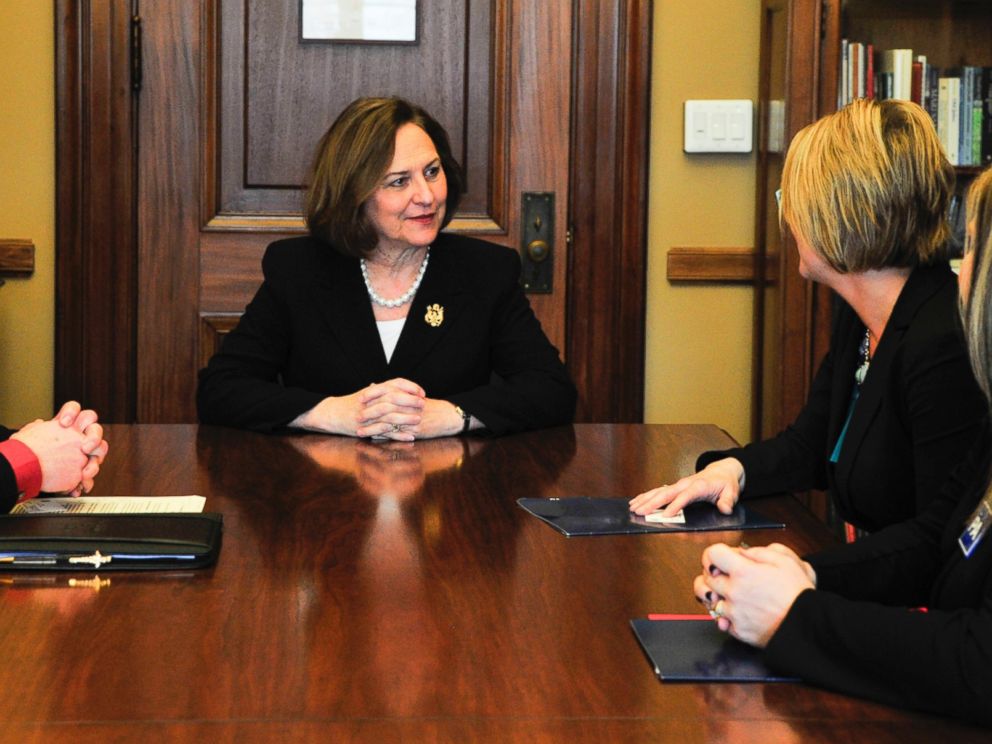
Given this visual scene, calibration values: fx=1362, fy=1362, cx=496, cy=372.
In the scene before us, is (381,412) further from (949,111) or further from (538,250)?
(949,111)

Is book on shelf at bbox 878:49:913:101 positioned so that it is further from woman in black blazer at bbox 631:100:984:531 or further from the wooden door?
woman in black blazer at bbox 631:100:984:531

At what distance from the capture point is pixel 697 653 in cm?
130

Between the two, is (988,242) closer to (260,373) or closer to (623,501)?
(623,501)

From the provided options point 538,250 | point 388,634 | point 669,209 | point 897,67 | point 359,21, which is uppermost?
point 359,21

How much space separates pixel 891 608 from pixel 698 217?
8.59 feet

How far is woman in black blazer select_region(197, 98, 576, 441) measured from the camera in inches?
113

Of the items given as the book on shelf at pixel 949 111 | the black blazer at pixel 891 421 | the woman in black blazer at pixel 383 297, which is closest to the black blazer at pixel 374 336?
the woman in black blazer at pixel 383 297

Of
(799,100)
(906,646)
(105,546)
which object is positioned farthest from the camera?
(799,100)

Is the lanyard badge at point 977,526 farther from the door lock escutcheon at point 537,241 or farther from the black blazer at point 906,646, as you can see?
the door lock escutcheon at point 537,241

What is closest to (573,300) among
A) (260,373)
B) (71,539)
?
(260,373)

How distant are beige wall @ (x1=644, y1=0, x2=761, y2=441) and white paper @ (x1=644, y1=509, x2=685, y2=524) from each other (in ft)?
6.45

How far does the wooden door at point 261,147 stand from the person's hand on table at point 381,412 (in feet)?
4.10

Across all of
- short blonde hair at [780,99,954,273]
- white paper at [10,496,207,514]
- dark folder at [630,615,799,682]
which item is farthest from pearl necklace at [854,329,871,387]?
white paper at [10,496,207,514]

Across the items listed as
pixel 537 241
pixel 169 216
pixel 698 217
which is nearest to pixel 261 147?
pixel 169 216
